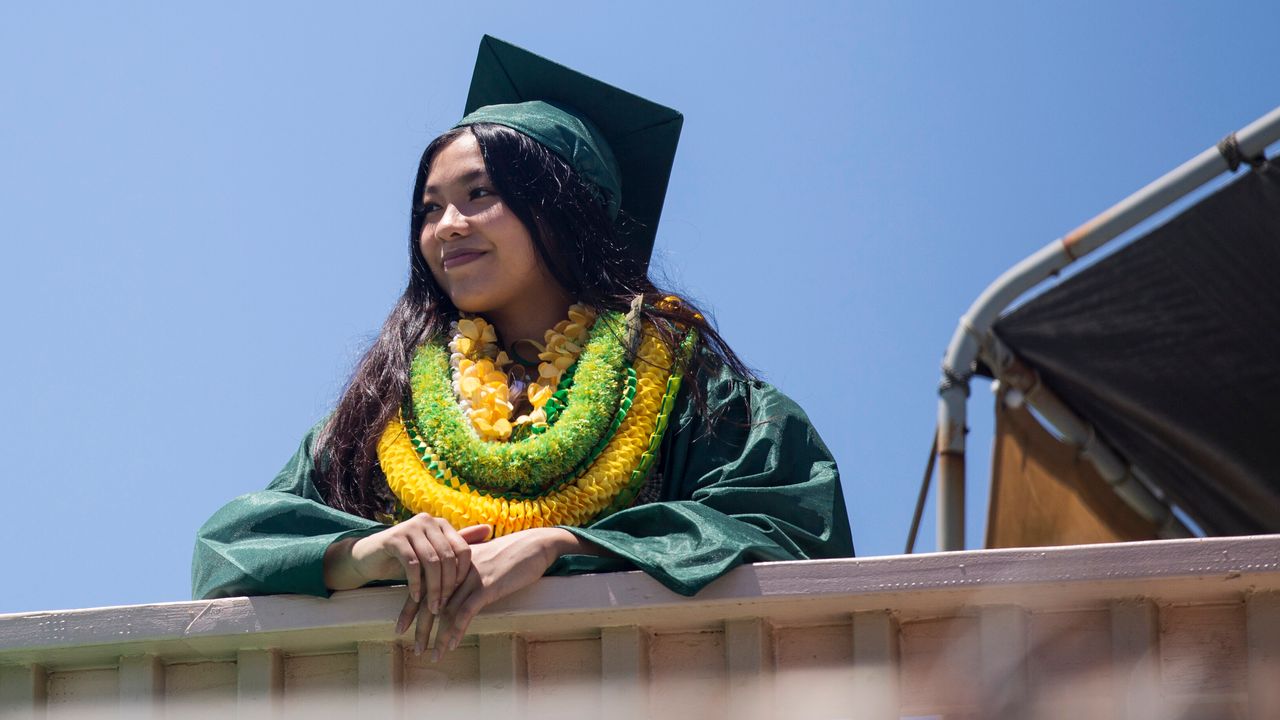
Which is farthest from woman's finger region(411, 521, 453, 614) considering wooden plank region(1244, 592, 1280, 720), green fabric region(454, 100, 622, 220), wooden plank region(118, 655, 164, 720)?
wooden plank region(1244, 592, 1280, 720)

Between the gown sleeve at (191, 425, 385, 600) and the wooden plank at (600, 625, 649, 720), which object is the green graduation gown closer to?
the gown sleeve at (191, 425, 385, 600)

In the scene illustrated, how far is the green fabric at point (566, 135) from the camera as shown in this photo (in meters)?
4.07

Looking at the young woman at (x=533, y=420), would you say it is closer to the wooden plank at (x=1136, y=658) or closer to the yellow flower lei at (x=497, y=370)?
the yellow flower lei at (x=497, y=370)

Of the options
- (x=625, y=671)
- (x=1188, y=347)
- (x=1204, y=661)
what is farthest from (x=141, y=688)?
(x=1188, y=347)

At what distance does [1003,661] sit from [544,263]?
136cm

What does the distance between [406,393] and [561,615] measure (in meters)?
0.84

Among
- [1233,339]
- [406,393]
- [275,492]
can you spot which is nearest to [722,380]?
[406,393]

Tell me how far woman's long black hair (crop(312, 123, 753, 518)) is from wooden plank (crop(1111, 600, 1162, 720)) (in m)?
1.04

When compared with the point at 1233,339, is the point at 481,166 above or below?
above

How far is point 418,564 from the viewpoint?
3.18 metres

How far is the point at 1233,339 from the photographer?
15.2 feet

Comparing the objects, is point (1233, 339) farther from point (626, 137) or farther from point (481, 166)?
point (481, 166)

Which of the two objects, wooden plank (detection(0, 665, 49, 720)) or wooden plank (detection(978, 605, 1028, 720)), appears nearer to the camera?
wooden plank (detection(978, 605, 1028, 720))

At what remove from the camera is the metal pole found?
4348 millimetres
